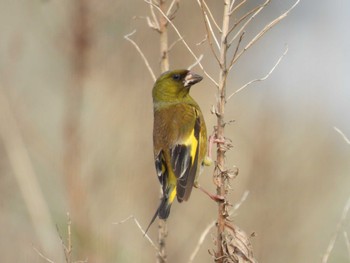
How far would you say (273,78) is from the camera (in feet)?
29.4

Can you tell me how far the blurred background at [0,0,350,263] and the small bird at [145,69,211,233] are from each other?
0.51 meters

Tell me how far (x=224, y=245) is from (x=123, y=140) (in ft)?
11.0

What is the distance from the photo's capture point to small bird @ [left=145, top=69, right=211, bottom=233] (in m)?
4.79

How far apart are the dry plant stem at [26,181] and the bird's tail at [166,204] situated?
1.14 metres

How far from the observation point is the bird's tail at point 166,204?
4539 mm

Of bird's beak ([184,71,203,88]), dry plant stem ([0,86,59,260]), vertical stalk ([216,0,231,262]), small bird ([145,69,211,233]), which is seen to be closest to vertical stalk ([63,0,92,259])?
dry plant stem ([0,86,59,260])

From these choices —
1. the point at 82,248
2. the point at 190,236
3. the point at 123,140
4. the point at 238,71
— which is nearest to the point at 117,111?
the point at 123,140

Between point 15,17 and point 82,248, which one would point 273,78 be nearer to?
point 15,17

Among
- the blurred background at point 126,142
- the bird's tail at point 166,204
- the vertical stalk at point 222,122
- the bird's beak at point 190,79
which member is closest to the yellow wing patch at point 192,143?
the bird's tail at point 166,204

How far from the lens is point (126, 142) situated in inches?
283

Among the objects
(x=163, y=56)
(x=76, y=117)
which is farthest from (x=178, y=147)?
(x=76, y=117)

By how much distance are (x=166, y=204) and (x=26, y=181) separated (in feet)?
5.23

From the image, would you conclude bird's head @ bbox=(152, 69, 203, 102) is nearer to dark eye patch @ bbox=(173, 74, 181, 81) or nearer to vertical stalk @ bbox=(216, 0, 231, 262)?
dark eye patch @ bbox=(173, 74, 181, 81)

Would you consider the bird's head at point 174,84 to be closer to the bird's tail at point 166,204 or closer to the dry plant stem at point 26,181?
the bird's tail at point 166,204
